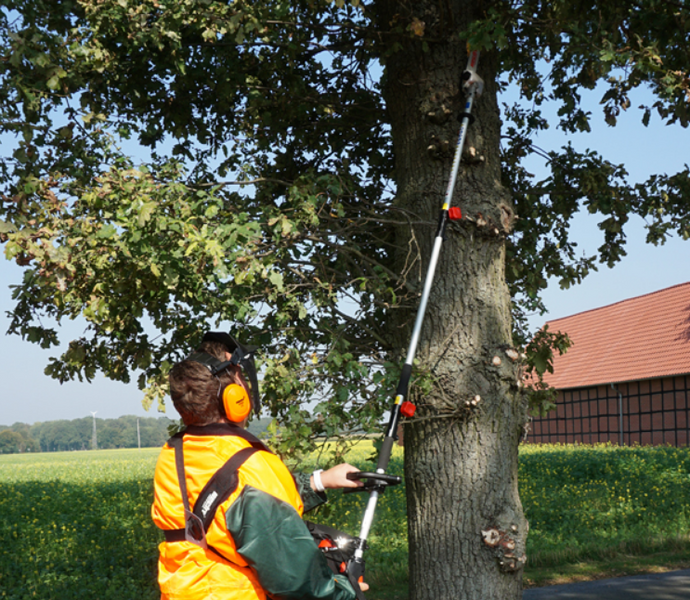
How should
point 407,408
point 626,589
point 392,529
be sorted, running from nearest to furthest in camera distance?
point 407,408 < point 626,589 < point 392,529

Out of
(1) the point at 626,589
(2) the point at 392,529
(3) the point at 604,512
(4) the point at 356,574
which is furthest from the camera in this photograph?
(3) the point at 604,512

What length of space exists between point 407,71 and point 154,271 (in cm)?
242

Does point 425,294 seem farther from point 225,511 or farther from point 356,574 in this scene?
point 225,511

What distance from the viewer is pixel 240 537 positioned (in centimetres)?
207

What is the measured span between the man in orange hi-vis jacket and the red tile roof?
76.8 feet

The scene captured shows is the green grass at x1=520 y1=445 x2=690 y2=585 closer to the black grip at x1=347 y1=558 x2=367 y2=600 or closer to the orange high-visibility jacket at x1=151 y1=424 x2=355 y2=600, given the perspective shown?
the black grip at x1=347 y1=558 x2=367 y2=600

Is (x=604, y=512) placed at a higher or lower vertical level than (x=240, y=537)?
A: lower

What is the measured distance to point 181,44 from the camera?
525cm

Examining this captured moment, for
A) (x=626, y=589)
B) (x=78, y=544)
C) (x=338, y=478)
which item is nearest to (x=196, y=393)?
(x=338, y=478)

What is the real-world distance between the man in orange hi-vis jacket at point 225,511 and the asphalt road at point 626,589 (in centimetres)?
699

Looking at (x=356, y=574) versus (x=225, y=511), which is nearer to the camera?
(x=225, y=511)

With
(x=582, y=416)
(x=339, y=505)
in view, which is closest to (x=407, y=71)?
(x=339, y=505)

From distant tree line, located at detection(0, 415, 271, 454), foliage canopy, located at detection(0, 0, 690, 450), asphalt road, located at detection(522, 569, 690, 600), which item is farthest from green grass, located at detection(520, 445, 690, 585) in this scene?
distant tree line, located at detection(0, 415, 271, 454)

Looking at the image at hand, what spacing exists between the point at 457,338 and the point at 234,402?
2562 millimetres
